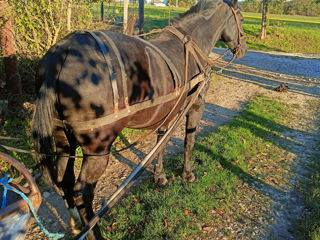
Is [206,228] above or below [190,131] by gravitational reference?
below

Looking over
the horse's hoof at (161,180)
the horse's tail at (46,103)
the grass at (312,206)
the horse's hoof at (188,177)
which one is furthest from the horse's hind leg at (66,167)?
the grass at (312,206)

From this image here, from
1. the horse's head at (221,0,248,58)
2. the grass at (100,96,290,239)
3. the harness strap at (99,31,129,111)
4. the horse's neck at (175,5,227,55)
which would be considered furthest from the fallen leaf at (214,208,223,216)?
the horse's head at (221,0,248,58)

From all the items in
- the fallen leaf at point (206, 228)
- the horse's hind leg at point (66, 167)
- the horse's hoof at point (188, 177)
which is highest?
the horse's hind leg at point (66, 167)

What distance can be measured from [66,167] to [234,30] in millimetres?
3419

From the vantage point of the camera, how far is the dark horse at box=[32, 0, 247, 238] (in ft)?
7.11

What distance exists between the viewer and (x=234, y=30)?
4266mm

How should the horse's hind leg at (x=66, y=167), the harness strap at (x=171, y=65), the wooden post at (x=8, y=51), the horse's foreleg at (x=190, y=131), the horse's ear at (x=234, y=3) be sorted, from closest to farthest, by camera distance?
the horse's hind leg at (x=66, y=167) → the harness strap at (x=171, y=65) → the horse's foreleg at (x=190, y=131) → the horse's ear at (x=234, y=3) → the wooden post at (x=8, y=51)

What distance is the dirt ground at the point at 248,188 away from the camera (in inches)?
131

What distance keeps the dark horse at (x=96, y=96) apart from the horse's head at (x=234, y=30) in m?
1.33

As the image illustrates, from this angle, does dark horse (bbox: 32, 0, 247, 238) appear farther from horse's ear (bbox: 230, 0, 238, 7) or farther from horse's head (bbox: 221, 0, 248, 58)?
horse's ear (bbox: 230, 0, 238, 7)

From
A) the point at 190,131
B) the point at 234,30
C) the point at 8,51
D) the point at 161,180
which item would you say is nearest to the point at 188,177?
the point at 161,180

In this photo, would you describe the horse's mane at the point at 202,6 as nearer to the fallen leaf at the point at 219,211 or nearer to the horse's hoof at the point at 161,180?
the horse's hoof at the point at 161,180

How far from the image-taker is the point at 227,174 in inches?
173

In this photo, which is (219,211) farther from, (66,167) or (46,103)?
(46,103)
